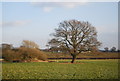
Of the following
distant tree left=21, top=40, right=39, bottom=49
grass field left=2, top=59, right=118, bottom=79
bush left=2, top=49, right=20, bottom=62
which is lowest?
grass field left=2, top=59, right=118, bottom=79

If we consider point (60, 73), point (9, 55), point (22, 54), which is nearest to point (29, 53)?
point (22, 54)

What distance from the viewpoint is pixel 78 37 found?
4016 cm

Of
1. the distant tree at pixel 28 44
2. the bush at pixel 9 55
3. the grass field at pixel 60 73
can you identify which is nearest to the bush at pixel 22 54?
the bush at pixel 9 55

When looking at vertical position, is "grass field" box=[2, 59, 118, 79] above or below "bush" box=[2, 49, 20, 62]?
below

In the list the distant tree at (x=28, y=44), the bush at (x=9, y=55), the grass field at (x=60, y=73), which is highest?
the distant tree at (x=28, y=44)

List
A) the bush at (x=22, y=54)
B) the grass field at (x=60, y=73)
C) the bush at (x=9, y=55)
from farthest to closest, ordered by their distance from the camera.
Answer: the bush at (x=22, y=54)
the bush at (x=9, y=55)
the grass field at (x=60, y=73)

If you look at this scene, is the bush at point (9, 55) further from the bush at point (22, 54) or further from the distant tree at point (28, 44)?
the distant tree at point (28, 44)

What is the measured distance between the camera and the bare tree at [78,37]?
3984cm

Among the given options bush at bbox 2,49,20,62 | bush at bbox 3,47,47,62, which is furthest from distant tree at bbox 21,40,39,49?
bush at bbox 2,49,20,62

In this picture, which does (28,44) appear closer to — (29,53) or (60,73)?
(29,53)

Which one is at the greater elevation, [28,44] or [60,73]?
[28,44]

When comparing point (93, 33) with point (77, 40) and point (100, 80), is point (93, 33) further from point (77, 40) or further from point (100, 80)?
point (100, 80)

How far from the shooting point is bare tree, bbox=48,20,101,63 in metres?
39.8

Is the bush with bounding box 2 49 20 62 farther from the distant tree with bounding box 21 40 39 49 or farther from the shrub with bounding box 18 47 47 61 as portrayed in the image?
the distant tree with bounding box 21 40 39 49
